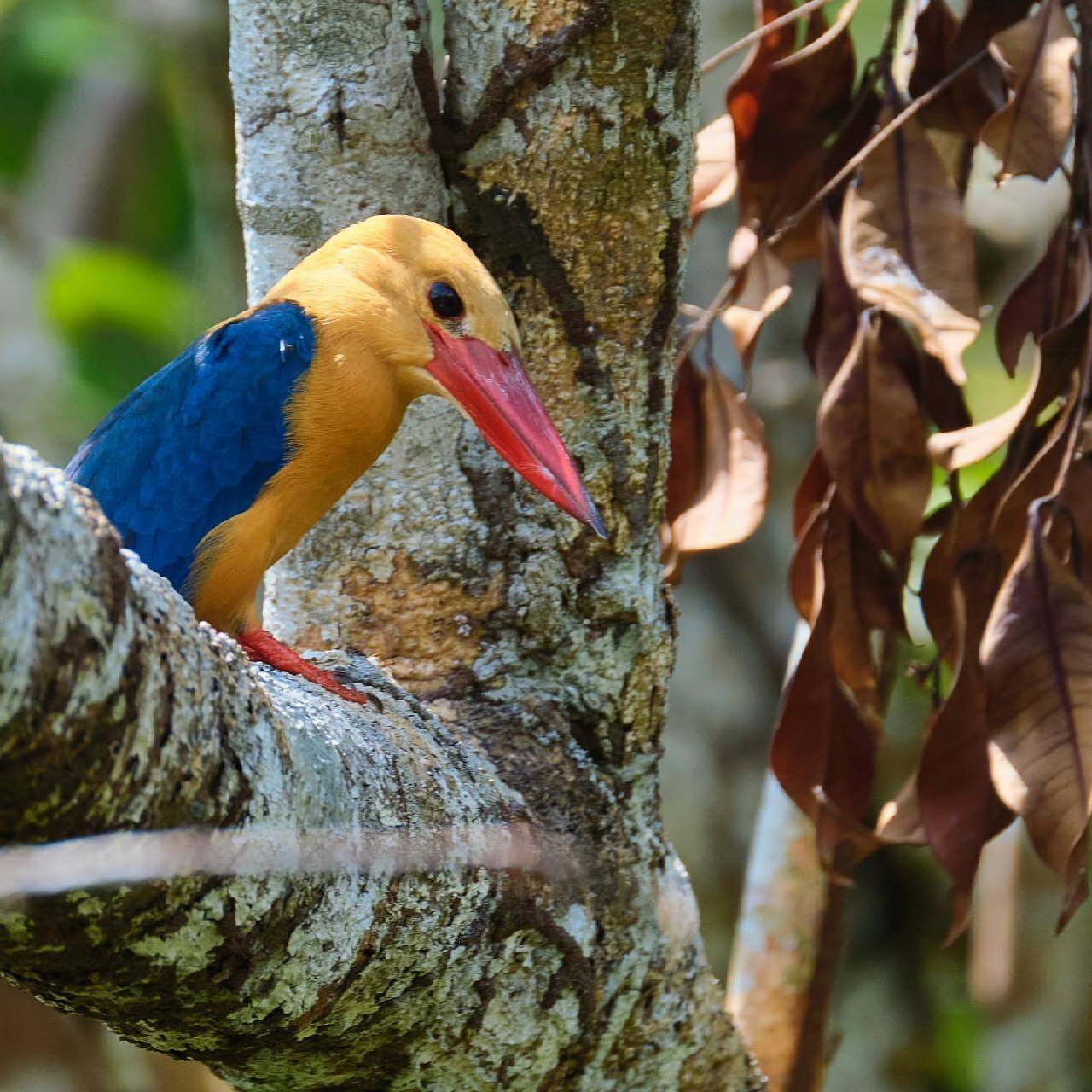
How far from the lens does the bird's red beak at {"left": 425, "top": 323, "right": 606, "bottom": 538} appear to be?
2.18 m

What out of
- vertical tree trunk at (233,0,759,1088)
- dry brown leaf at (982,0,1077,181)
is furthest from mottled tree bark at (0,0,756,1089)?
dry brown leaf at (982,0,1077,181)

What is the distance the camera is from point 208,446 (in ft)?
8.03

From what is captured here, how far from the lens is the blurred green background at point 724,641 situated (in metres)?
4.87

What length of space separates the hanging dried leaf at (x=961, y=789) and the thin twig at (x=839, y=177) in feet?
2.63

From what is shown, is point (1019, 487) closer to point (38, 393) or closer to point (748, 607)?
point (748, 607)

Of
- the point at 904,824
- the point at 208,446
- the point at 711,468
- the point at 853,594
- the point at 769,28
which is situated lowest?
the point at 904,824

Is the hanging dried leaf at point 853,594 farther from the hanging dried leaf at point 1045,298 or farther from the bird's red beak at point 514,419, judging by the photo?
the bird's red beak at point 514,419

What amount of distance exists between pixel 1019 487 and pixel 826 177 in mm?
834

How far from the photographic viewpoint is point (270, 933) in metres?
1.59

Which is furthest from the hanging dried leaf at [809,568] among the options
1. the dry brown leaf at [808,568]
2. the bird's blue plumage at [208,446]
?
the bird's blue plumage at [208,446]

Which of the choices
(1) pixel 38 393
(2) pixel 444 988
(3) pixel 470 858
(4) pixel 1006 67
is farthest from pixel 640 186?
(1) pixel 38 393

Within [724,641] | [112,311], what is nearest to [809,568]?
[724,641]

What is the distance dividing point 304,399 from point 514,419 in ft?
1.35

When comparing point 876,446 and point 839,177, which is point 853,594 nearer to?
point 876,446
